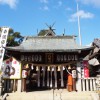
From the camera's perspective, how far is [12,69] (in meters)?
16.9

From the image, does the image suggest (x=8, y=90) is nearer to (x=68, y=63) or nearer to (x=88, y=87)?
(x=68, y=63)

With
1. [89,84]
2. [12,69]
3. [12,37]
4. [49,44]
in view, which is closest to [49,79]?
[49,44]

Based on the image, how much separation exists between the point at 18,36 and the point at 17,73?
2572 centimetres

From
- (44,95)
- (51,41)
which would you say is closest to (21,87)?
(44,95)

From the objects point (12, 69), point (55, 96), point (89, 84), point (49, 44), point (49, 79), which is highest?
point (49, 44)

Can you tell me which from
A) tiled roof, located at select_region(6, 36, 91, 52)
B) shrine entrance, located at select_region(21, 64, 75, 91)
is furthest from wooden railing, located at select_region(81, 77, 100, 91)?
tiled roof, located at select_region(6, 36, 91, 52)

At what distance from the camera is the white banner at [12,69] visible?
54.9 ft

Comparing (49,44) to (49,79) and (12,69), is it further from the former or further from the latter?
(12,69)

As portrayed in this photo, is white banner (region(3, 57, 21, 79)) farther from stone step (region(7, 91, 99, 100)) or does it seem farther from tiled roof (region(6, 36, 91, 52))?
stone step (region(7, 91, 99, 100))

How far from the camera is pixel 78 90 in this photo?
54.4 feet

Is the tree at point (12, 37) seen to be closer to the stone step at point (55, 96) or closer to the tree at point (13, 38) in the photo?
the tree at point (13, 38)

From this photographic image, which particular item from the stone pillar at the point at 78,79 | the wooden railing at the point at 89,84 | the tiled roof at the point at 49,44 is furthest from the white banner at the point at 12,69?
the wooden railing at the point at 89,84

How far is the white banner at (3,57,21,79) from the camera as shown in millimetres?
16719

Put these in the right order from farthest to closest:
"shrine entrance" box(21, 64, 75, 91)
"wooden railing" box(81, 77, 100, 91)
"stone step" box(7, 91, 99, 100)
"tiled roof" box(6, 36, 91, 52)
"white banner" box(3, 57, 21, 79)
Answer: "shrine entrance" box(21, 64, 75, 91) < "tiled roof" box(6, 36, 91, 52) < "white banner" box(3, 57, 21, 79) < "wooden railing" box(81, 77, 100, 91) < "stone step" box(7, 91, 99, 100)
